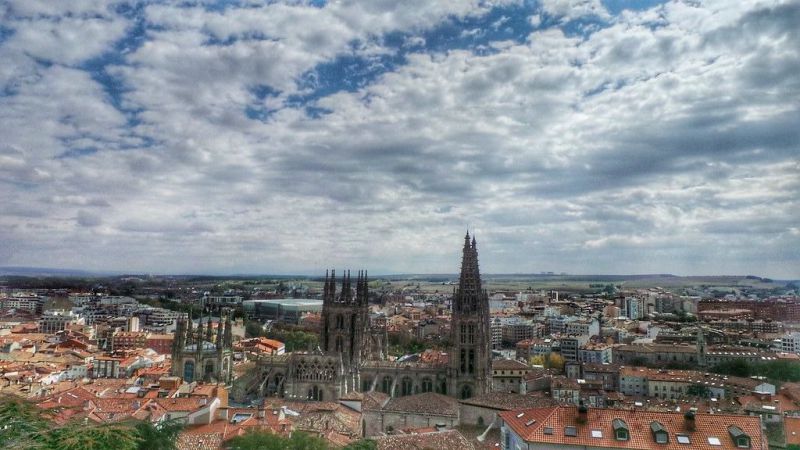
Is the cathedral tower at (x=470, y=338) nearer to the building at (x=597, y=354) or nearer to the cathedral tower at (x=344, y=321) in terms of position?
the cathedral tower at (x=344, y=321)

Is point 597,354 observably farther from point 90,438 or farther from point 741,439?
point 90,438

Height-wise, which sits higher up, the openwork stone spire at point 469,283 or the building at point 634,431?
the openwork stone spire at point 469,283

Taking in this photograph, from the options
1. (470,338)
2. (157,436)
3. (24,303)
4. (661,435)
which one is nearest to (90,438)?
(157,436)

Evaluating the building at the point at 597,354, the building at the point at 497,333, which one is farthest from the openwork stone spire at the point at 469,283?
the building at the point at 497,333

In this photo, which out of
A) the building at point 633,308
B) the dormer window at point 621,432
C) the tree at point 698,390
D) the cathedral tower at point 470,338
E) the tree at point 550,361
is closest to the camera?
the dormer window at point 621,432

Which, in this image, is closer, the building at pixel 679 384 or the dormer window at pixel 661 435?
the dormer window at pixel 661 435

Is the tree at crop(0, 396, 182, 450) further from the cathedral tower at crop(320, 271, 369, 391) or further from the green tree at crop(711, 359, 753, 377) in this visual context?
the green tree at crop(711, 359, 753, 377)
